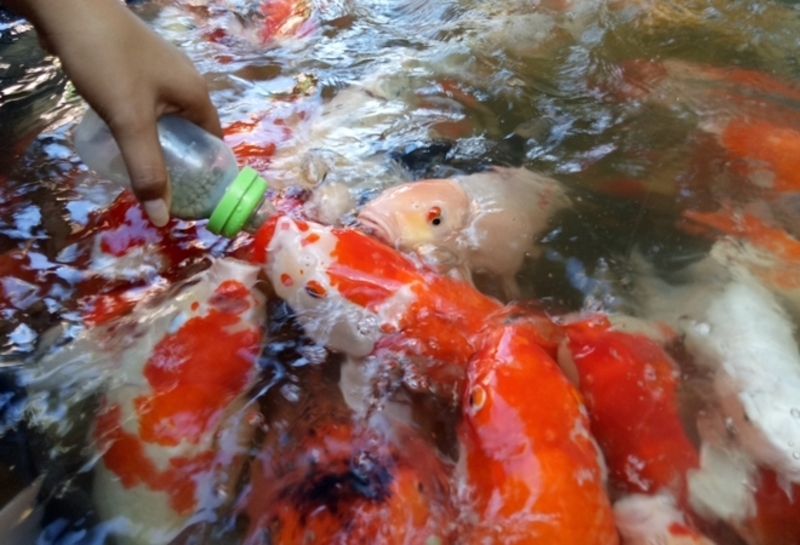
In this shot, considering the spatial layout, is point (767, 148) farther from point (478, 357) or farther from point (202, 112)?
point (202, 112)

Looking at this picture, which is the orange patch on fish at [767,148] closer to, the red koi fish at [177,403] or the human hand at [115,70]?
the red koi fish at [177,403]

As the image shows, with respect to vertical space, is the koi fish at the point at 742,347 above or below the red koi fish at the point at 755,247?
below

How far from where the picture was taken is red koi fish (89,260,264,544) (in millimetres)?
1369

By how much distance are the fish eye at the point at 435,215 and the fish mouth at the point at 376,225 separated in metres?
0.14

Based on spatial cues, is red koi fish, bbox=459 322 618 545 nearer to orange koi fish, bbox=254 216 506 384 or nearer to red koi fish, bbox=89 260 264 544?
orange koi fish, bbox=254 216 506 384

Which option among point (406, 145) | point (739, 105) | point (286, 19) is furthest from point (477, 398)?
point (286, 19)

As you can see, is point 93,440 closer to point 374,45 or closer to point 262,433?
point 262,433

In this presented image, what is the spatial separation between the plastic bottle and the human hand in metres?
0.15

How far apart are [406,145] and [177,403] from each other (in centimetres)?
136

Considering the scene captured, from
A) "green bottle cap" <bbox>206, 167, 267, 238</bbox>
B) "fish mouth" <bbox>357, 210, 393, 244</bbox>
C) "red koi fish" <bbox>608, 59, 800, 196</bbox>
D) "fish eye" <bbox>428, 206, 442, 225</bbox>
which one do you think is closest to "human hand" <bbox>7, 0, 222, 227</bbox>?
"green bottle cap" <bbox>206, 167, 267, 238</bbox>

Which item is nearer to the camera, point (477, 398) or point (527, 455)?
point (527, 455)

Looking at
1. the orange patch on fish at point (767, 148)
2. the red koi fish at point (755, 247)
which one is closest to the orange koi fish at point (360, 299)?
the red koi fish at point (755, 247)

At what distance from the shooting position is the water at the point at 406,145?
156 centimetres

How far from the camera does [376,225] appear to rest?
1.91 metres
